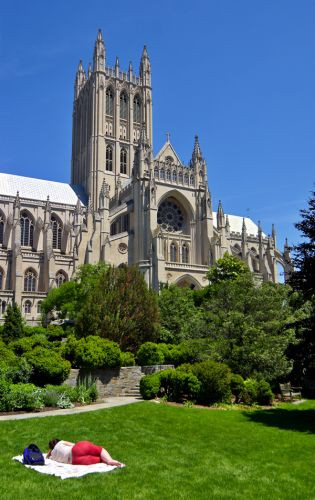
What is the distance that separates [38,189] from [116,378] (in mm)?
54585

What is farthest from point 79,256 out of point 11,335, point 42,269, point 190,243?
point 11,335

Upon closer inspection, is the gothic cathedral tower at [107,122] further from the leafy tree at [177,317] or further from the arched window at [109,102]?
the leafy tree at [177,317]

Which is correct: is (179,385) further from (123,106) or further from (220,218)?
(123,106)

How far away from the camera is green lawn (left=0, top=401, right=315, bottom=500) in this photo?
885 centimetres

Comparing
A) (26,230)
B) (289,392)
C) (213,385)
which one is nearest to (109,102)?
(26,230)

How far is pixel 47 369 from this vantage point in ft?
66.9

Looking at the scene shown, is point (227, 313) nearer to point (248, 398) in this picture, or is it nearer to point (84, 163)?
point (248, 398)

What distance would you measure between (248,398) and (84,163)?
6525cm

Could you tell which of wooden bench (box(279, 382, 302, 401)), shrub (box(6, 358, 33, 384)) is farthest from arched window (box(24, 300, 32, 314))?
shrub (box(6, 358, 33, 384))

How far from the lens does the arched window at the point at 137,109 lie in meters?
83.4

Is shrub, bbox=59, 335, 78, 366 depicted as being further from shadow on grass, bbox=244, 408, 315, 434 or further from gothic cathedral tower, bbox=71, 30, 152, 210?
gothic cathedral tower, bbox=71, 30, 152, 210

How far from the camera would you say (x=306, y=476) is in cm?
1012

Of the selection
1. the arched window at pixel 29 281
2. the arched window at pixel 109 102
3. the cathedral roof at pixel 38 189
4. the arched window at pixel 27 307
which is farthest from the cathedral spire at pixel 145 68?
the arched window at pixel 27 307

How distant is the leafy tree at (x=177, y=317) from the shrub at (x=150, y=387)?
7592 millimetres
